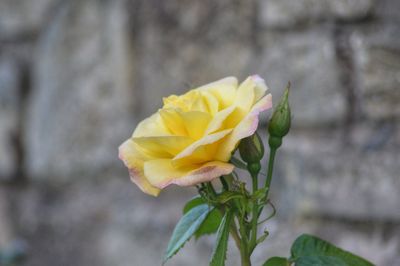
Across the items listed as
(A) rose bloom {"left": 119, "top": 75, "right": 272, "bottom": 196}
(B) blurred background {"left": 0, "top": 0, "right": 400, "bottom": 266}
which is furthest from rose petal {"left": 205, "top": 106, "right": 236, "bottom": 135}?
(B) blurred background {"left": 0, "top": 0, "right": 400, "bottom": 266}

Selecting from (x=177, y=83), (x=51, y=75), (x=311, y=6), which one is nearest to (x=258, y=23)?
(x=311, y=6)

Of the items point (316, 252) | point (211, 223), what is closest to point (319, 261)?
point (316, 252)

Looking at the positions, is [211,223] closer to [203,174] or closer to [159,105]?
[203,174]

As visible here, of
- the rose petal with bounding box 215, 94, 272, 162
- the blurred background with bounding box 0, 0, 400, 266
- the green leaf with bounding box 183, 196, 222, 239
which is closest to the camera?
the rose petal with bounding box 215, 94, 272, 162

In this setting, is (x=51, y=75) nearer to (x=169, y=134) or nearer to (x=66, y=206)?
(x=66, y=206)

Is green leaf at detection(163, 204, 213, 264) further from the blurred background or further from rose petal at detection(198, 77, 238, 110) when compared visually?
the blurred background
